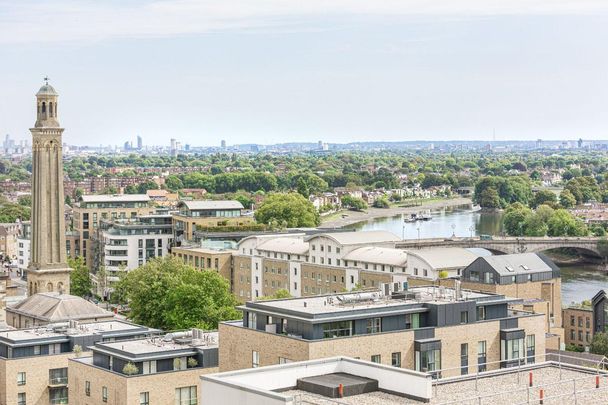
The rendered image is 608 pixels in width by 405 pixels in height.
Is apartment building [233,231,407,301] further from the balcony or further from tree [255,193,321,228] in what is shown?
tree [255,193,321,228]

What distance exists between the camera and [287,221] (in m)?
135

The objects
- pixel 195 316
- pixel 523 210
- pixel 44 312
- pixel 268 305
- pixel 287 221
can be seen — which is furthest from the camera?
pixel 523 210

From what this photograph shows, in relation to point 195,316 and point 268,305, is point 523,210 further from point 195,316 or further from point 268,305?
point 268,305

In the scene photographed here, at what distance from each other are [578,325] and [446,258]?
1250cm

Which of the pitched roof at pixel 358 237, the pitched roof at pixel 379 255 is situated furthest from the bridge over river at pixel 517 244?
the pitched roof at pixel 379 255

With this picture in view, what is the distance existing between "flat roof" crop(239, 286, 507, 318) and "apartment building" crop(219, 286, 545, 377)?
0.11ft

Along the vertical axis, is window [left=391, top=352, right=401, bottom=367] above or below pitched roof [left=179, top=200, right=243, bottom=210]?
below

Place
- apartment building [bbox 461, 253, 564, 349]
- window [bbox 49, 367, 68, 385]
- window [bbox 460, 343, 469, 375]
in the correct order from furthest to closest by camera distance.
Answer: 1. apartment building [bbox 461, 253, 564, 349]
2. window [bbox 49, 367, 68, 385]
3. window [bbox 460, 343, 469, 375]

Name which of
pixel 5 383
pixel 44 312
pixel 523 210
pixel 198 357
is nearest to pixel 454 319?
pixel 198 357

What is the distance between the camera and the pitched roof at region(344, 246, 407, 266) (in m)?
81.3

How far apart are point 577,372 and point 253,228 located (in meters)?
78.3

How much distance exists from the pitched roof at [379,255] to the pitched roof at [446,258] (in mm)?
1395

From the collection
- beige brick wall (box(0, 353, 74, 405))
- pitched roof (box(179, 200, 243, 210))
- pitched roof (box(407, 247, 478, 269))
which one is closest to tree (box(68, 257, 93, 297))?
pitched roof (box(179, 200, 243, 210))

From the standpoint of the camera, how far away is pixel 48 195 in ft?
284
